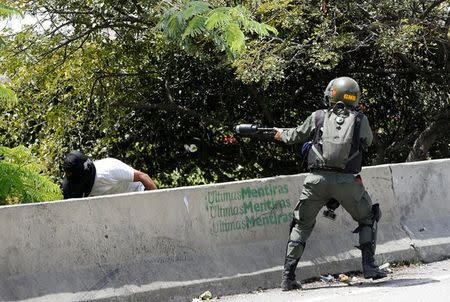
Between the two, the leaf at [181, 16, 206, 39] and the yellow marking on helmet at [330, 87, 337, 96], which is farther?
the leaf at [181, 16, 206, 39]

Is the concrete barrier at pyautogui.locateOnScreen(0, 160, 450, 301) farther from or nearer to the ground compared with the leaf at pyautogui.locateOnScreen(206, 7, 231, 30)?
nearer to the ground

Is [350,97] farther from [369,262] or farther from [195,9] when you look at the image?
[195,9]

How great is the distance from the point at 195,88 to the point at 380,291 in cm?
795

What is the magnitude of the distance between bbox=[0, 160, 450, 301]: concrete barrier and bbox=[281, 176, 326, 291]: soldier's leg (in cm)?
27

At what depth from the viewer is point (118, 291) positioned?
6.53 metres

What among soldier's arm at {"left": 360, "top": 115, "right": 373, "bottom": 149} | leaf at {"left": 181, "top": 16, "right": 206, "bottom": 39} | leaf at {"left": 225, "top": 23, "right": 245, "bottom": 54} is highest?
leaf at {"left": 181, "top": 16, "right": 206, "bottom": 39}

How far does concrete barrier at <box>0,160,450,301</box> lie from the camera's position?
6344mm

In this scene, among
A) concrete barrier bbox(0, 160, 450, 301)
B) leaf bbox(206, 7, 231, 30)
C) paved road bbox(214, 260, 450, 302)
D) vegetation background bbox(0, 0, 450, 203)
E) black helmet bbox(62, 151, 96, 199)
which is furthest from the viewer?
vegetation background bbox(0, 0, 450, 203)

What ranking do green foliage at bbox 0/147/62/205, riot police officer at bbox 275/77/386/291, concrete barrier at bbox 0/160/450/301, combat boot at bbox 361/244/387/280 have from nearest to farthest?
concrete barrier at bbox 0/160/450/301 < riot police officer at bbox 275/77/386/291 < combat boot at bbox 361/244/387/280 < green foliage at bbox 0/147/62/205

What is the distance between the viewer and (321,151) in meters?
7.26

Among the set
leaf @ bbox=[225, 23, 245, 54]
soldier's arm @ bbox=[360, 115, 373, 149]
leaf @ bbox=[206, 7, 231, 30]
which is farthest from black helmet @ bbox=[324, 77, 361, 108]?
leaf @ bbox=[206, 7, 231, 30]

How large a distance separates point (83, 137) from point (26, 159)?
168 inches

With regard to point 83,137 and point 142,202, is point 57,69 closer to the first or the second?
point 83,137

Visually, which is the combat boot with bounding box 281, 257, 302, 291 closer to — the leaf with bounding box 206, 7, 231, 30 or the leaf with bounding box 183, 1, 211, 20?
the leaf with bounding box 206, 7, 231, 30
